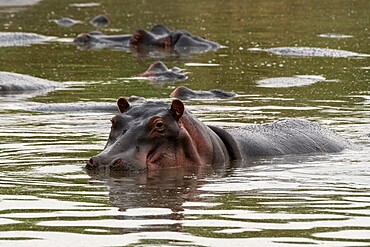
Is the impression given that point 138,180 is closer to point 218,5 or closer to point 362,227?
point 362,227

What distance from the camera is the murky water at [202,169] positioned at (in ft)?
21.5

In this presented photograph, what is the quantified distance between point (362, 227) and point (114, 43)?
55.9 ft

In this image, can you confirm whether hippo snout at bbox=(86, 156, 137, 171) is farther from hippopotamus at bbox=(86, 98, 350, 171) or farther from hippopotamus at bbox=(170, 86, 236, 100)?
hippopotamus at bbox=(170, 86, 236, 100)

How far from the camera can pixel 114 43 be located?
23406mm

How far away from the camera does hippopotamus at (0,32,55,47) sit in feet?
76.1

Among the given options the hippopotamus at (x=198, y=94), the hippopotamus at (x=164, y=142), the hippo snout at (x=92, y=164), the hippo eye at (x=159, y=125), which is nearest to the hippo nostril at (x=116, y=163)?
the hippopotamus at (x=164, y=142)

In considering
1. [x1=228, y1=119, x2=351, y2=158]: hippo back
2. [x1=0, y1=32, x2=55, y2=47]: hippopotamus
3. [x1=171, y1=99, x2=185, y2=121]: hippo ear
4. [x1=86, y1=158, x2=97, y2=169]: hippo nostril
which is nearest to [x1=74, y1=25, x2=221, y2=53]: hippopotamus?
[x1=0, y1=32, x2=55, y2=47]: hippopotamus

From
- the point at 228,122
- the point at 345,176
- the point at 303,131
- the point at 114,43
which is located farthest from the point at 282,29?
the point at 345,176

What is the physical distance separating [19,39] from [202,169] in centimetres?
1521

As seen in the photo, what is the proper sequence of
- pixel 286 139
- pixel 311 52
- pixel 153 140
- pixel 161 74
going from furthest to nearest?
pixel 311 52 < pixel 161 74 < pixel 286 139 < pixel 153 140

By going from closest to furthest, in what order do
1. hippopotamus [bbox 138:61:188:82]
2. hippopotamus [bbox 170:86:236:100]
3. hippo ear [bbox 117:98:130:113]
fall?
1. hippo ear [bbox 117:98:130:113]
2. hippopotamus [bbox 170:86:236:100]
3. hippopotamus [bbox 138:61:188:82]

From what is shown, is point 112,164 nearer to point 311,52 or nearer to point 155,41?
point 311,52

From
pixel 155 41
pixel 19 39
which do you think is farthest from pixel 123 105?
pixel 19 39

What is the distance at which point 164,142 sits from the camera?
874 cm
